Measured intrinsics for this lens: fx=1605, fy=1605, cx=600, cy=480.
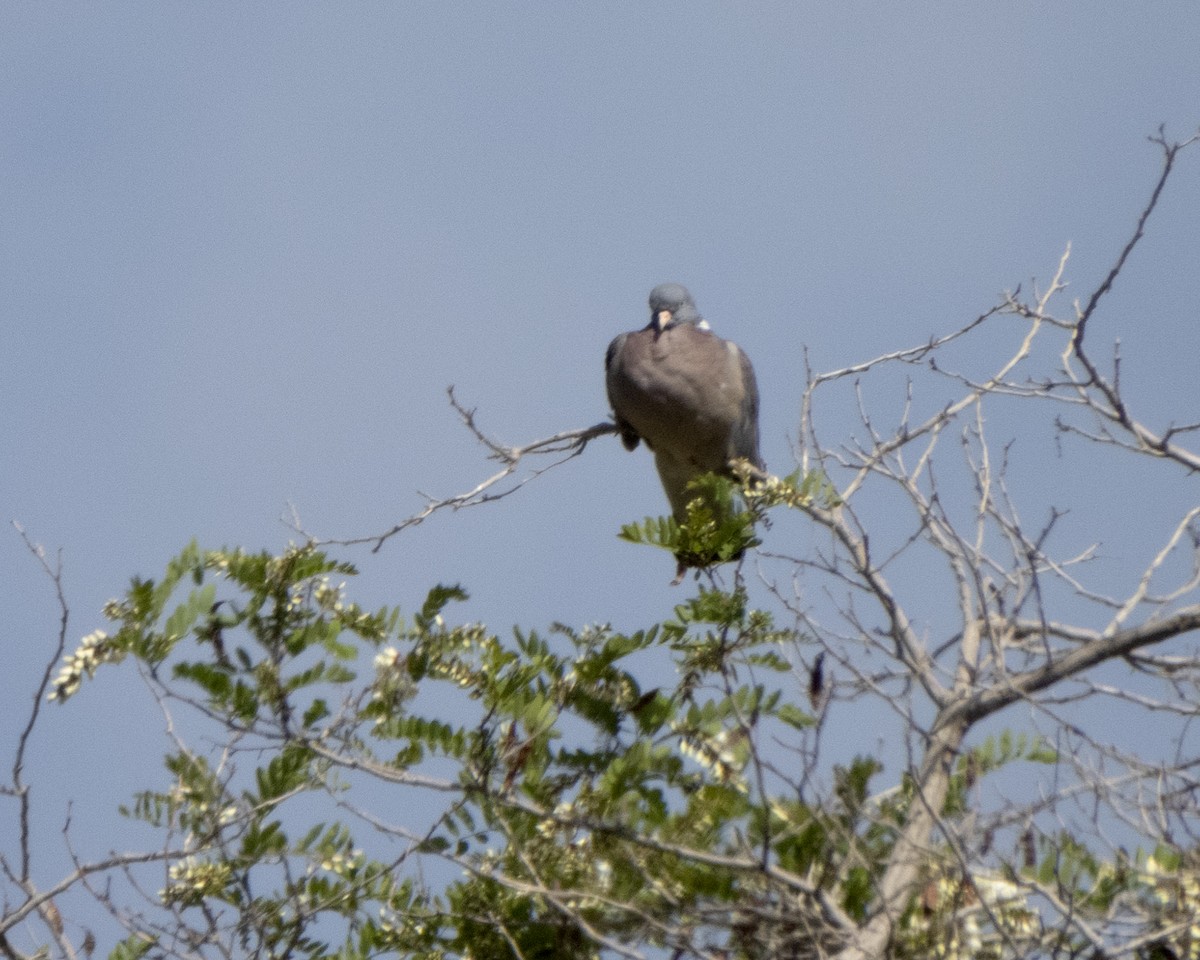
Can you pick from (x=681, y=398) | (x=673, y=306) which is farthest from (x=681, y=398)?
(x=673, y=306)

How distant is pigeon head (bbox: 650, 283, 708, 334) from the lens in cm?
643

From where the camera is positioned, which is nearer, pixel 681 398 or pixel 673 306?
pixel 681 398

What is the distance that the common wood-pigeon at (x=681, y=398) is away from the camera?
6.00 meters

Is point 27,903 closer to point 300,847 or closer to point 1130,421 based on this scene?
point 300,847

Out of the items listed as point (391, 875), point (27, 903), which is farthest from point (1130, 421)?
point (27, 903)

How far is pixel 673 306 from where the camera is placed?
21.3 ft

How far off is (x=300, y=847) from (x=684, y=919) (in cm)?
98

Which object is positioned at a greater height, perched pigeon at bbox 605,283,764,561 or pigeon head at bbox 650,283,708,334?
pigeon head at bbox 650,283,708,334

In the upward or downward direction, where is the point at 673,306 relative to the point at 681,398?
upward

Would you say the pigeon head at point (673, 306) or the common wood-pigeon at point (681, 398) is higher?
the pigeon head at point (673, 306)

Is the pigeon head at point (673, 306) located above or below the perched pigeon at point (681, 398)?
above

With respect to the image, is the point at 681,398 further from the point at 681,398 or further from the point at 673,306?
the point at 673,306

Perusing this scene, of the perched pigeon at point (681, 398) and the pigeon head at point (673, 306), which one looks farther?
the pigeon head at point (673, 306)

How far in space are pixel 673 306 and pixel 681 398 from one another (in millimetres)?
658
